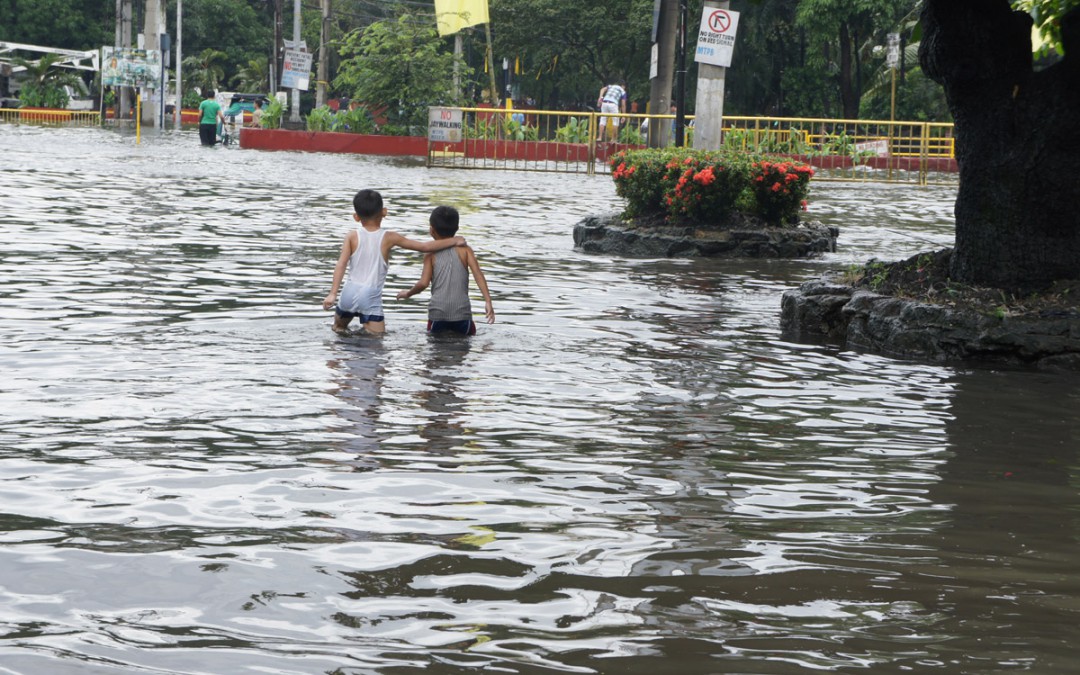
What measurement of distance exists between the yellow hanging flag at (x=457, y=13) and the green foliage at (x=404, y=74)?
3.78 ft

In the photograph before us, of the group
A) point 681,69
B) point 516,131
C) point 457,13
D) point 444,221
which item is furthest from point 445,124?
point 444,221

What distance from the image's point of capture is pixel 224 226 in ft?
60.8

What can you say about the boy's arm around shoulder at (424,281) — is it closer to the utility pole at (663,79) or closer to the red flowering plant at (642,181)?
the red flowering plant at (642,181)

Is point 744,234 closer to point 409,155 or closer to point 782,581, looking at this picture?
point 782,581

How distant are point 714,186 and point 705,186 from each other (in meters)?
0.11

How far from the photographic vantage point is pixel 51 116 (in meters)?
63.6

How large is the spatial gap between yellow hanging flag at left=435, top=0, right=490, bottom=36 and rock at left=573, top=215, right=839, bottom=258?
28779 mm

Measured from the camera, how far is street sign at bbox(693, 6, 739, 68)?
784 inches

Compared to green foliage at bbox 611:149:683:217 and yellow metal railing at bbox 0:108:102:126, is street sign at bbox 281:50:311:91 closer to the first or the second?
yellow metal railing at bbox 0:108:102:126

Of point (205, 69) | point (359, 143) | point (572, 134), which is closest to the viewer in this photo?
point (572, 134)

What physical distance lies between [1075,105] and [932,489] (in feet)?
16.7

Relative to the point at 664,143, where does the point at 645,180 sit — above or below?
below

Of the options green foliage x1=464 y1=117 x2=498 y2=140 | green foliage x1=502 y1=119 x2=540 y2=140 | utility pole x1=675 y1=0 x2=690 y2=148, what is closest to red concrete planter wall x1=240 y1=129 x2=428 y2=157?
green foliage x1=464 y1=117 x2=498 y2=140

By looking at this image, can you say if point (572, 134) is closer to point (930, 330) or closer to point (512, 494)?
point (930, 330)
